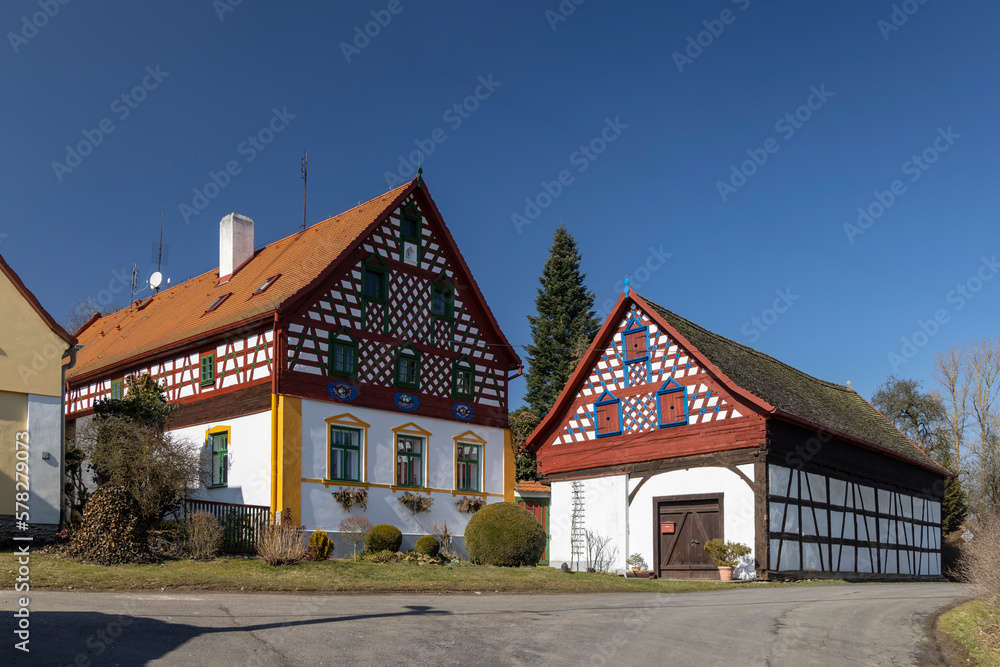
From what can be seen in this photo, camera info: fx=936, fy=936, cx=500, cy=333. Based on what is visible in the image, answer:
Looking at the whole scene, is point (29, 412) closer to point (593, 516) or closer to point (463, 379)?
point (463, 379)

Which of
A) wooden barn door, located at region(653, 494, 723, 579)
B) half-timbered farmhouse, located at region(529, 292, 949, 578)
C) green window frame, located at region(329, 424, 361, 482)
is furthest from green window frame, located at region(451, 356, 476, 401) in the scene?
wooden barn door, located at region(653, 494, 723, 579)

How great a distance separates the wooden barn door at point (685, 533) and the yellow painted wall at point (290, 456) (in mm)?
10575

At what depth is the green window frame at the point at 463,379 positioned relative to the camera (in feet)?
102

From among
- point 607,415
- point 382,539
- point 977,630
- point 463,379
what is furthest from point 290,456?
point 977,630

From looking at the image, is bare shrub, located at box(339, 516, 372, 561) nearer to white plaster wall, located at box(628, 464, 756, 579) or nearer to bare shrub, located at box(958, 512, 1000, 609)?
white plaster wall, located at box(628, 464, 756, 579)

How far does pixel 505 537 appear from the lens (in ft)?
78.7

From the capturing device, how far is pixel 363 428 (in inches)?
1105

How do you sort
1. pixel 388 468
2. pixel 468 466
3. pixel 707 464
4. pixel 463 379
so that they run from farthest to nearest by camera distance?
pixel 463 379 → pixel 468 466 → pixel 388 468 → pixel 707 464

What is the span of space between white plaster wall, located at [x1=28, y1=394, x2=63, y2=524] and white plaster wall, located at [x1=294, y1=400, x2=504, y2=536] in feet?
22.2

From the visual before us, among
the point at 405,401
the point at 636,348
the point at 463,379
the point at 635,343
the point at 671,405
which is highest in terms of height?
the point at 635,343

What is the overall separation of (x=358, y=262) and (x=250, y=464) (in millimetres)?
6856

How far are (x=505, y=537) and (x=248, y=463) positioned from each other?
26.1 ft

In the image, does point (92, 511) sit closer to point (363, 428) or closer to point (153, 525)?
point (153, 525)

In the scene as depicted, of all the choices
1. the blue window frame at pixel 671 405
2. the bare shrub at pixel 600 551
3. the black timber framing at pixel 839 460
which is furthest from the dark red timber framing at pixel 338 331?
the black timber framing at pixel 839 460
